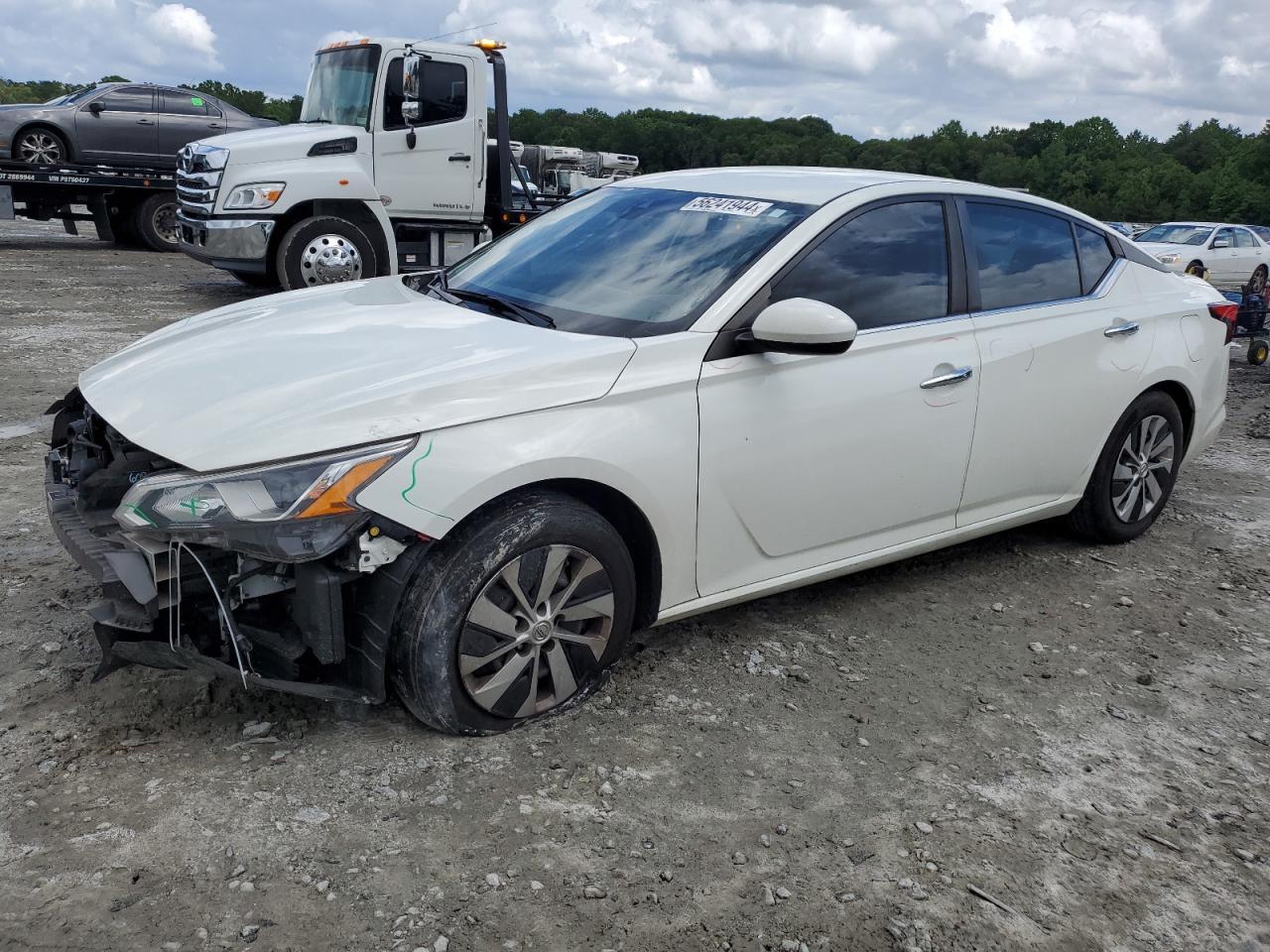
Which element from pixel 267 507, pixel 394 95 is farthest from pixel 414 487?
pixel 394 95

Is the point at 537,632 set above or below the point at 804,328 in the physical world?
below

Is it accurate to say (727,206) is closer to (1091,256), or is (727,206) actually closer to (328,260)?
(1091,256)

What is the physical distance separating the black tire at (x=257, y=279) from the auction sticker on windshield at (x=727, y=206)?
26.8ft

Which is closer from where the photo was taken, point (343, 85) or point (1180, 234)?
point (343, 85)

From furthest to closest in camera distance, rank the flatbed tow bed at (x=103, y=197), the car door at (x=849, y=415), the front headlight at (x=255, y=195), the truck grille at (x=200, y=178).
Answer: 1. the flatbed tow bed at (x=103, y=197)
2. the truck grille at (x=200, y=178)
3. the front headlight at (x=255, y=195)
4. the car door at (x=849, y=415)

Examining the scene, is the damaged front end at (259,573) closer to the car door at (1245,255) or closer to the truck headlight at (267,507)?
the truck headlight at (267,507)

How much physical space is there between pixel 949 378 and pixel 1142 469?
1.64 metres

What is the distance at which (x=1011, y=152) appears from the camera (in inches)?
2879

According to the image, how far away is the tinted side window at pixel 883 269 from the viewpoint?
3.89 m

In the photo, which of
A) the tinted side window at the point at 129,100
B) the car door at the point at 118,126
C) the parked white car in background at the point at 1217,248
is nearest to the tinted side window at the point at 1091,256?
the car door at the point at 118,126

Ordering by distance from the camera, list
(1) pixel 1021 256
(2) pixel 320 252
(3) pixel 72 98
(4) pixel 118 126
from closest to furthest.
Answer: (1) pixel 1021 256
(2) pixel 320 252
(4) pixel 118 126
(3) pixel 72 98

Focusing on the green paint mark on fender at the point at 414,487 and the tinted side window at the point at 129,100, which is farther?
the tinted side window at the point at 129,100

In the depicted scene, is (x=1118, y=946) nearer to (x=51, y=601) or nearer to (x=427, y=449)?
(x=427, y=449)

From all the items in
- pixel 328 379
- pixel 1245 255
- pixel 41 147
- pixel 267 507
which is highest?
pixel 41 147
